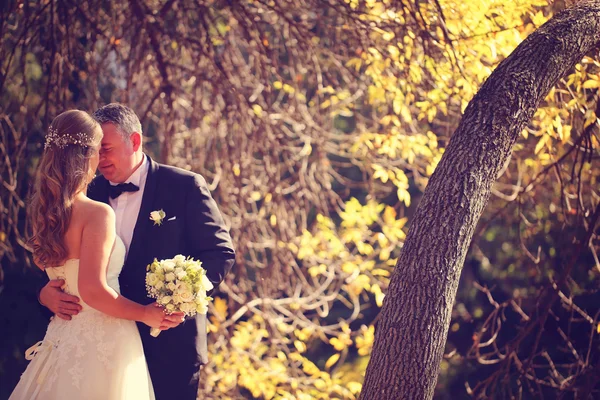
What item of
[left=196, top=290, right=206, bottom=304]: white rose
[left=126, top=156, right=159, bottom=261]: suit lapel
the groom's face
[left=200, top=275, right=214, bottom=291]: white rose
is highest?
the groom's face

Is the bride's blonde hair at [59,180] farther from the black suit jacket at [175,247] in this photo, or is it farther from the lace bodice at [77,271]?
the black suit jacket at [175,247]

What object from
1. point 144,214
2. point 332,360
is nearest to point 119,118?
point 144,214

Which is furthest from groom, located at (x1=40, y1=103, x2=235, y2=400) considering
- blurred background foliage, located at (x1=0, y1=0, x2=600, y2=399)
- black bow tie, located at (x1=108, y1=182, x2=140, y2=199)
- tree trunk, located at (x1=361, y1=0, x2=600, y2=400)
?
blurred background foliage, located at (x1=0, y1=0, x2=600, y2=399)

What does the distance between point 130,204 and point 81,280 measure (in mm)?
620

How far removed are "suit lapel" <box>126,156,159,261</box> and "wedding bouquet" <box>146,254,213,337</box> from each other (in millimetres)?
354

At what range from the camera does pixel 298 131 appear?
250 inches

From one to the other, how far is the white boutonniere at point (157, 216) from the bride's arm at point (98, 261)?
0.35 metres

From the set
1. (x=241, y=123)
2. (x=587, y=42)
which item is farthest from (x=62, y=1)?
(x=587, y=42)

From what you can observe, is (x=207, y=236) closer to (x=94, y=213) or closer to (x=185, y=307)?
(x=185, y=307)

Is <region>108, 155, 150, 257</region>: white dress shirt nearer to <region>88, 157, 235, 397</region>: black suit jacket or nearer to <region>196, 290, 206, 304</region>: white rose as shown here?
<region>88, 157, 235, 397</region>: black suit jacket

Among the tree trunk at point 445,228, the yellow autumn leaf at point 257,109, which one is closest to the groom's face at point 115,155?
the tree trunk at point 445,228

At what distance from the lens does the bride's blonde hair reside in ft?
8.47

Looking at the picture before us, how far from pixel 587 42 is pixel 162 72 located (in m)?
3.09

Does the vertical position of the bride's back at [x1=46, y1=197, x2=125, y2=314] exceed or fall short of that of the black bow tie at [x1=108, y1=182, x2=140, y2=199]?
it falls short
